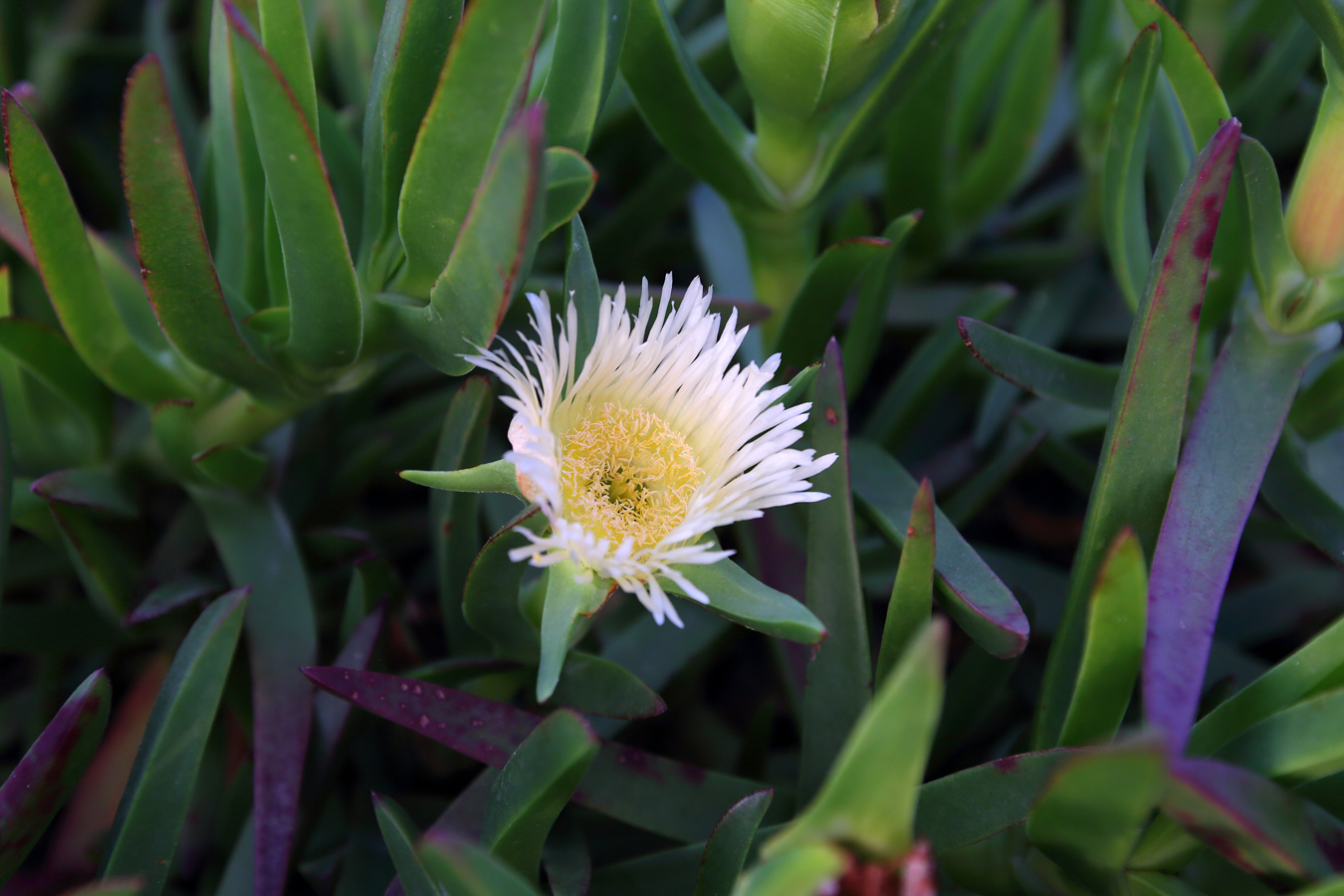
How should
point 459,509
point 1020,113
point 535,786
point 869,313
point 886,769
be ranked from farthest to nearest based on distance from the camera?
point 1020,113 < point 869,313 < point 459,509 < point 535,786 < point 886,769

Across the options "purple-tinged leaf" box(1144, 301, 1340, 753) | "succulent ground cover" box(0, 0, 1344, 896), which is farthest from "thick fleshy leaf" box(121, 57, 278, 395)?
"purple-tinged leaf" box(1144, 301, 1340, 753)

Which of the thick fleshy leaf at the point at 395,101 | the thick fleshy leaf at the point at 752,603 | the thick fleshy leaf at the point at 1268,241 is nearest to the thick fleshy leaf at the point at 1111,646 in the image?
the thick fleshy leaf at the point at 752,603

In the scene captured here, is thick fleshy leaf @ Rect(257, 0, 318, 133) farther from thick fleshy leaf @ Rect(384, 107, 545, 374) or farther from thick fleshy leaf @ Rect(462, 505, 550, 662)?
thick fleshy leaf @ Rect(462, 505, 550, 662)

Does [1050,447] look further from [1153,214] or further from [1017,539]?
[1153,214]

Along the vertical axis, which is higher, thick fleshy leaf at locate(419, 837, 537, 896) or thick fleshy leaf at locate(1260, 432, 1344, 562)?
thick fleshy leaf at locate(1260, 432, 1344, 562)

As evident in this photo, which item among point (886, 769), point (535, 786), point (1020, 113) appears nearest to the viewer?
point (886, 769)

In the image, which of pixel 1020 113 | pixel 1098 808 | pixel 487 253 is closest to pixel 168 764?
pixel 487 253

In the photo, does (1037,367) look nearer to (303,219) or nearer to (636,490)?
(636,490)

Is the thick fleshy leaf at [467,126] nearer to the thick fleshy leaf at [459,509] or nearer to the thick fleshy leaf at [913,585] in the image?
the thick fleshy leaf at [459,509]
